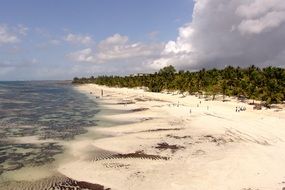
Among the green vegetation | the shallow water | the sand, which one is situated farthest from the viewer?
the green vegetation

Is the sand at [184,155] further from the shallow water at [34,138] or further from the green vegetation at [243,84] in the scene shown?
the green vegetation at [243,84]

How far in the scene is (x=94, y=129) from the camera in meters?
42.3

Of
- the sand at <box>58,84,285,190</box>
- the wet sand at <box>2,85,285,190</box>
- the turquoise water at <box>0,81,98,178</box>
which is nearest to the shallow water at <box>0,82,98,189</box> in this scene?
the turquoise water at <box>0,81,98,178</box>

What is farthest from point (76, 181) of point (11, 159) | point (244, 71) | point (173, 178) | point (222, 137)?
point (244, 71)

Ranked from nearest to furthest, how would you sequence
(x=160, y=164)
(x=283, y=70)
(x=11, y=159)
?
(x=160, y=164) < (x=11, y=159) < (x=283, y=70)

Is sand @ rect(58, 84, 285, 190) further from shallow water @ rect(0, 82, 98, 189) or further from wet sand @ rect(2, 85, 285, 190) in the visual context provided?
shallow water @ rect(0, 82, 98, 189)

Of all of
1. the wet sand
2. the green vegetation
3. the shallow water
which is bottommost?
the shallow water

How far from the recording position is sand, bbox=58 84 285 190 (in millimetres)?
21594

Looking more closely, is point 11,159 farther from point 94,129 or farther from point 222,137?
point 222,137

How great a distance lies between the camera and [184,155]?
28141 millimetres

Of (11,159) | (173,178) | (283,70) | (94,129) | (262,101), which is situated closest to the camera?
(173,178)

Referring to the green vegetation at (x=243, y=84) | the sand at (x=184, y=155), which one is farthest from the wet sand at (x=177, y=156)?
the green vegetation at (x=243, y=84)

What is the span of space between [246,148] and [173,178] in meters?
10.7

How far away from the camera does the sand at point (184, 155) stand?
21594 millimetres
